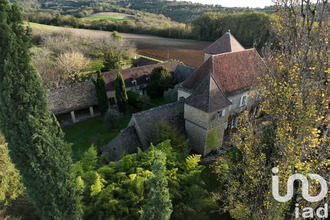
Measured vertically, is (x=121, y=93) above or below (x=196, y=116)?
below

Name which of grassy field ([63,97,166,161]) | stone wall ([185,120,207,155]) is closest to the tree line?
stone wall ([185,120,207,155])

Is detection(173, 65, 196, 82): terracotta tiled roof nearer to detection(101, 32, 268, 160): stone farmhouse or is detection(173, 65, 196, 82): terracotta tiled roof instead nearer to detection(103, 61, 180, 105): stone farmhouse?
detection(103, 61, 180, 105): stone farmhouse

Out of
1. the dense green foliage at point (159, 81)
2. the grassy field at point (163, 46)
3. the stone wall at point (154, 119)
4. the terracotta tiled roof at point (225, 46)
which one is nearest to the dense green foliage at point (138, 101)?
the dense green foliage at point (159, 81)

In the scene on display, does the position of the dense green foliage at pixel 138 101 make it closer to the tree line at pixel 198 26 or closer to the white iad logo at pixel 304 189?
the white iad logo at pixel 304 189

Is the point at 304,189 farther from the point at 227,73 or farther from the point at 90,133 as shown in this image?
the point at 90,133

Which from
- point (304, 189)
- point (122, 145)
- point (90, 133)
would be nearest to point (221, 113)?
point (122, 145)
